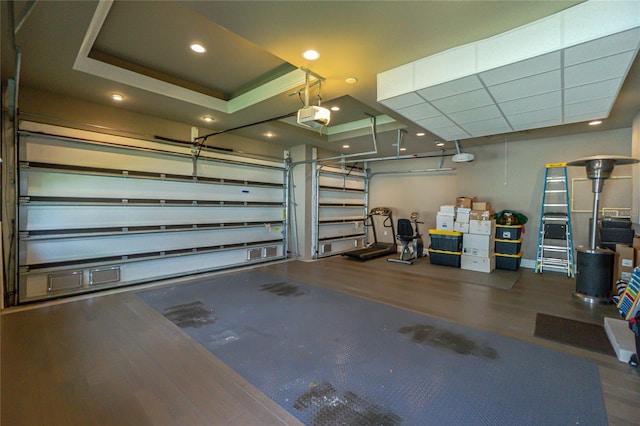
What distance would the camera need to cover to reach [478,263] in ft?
19.1

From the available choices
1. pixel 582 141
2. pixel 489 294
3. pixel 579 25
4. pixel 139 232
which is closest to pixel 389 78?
pixel 579 25

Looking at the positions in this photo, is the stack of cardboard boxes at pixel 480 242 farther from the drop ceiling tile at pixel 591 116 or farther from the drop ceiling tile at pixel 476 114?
the drop ceiling tile at pixel 476 114

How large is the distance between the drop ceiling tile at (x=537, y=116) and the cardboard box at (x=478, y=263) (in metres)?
3.04

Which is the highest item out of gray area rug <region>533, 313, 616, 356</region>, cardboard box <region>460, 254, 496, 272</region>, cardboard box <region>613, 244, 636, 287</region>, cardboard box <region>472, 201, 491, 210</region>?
cardboard box <region>472, 201, 491, 210</region>

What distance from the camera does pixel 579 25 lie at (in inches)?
80.1

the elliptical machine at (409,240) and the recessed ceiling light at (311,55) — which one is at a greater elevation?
the recessed ceiling light at (311,55)

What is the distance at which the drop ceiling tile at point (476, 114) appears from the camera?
340 cm

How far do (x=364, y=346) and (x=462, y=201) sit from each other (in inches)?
197

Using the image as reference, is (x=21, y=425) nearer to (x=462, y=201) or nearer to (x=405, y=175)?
(x=462, y=201)

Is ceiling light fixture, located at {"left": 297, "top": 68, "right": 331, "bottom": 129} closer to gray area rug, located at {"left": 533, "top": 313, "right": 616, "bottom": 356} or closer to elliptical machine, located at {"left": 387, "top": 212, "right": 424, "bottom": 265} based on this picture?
gray area rug, located at {"left": 533, "top": 313, "right": 616, "bottom": 356}

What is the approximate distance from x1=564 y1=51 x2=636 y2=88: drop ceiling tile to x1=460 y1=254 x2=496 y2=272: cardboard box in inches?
155

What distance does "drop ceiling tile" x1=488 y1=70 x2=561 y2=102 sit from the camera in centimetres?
258

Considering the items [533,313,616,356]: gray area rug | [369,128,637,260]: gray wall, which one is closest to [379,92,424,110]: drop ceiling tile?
[533,313,616,356]: gray area rug

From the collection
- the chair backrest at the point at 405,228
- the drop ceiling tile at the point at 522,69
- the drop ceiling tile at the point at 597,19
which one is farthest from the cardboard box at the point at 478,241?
the drop ceiling tile at the point at 597,19
